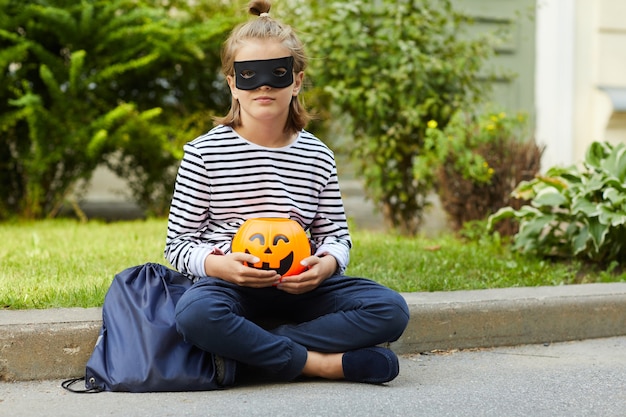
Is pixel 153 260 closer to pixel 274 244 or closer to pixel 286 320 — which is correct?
pixel 286 320

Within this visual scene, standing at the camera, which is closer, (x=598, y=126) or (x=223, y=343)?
(x=223, y=343)

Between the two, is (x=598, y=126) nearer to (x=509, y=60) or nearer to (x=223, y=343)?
(x=509, y=60)

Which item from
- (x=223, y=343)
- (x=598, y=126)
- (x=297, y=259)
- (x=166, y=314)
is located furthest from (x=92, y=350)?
(x=598, y=126)

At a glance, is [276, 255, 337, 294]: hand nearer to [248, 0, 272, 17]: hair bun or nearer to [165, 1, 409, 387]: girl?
[165, 1, 409, 387]: girl

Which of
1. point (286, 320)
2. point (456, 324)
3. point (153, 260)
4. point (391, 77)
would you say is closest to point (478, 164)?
point (391, 77)

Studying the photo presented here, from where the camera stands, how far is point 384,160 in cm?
615

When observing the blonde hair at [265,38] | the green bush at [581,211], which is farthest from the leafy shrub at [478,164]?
the blonde hair at [265,38]

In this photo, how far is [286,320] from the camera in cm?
346

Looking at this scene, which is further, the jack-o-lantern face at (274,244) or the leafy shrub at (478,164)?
the leafy shrub at (478,164)

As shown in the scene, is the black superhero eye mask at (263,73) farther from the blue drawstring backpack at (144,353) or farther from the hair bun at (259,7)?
the blue drawstring backpack at (144,353)

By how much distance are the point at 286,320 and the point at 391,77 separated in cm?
293

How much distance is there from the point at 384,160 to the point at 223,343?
326cm

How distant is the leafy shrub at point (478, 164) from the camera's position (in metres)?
5.73

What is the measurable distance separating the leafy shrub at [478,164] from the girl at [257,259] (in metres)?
2.34
